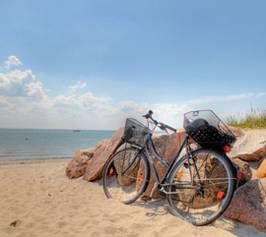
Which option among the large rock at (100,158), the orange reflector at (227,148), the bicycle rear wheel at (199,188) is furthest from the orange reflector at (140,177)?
the orange reflector at (227,148)

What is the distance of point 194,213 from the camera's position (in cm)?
302

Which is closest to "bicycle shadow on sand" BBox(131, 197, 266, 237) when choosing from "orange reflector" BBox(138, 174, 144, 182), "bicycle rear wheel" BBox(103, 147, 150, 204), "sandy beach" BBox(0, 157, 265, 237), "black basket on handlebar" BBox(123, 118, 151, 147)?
"sandy beach" BBox(0, 157, 265, 237)

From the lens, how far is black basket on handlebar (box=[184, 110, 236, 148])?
273cm

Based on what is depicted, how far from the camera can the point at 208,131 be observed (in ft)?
8.98

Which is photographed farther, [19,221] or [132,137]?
[132,137]

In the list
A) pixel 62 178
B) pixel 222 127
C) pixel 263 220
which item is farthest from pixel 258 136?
pixel 62 178

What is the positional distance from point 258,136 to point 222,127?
187 cm

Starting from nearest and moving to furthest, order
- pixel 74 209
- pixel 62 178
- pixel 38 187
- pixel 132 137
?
pixel 74 209, pixel 132 137, pixel 38 187, pixel 62 178

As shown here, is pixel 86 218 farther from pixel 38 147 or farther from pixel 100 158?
pixel 38 147

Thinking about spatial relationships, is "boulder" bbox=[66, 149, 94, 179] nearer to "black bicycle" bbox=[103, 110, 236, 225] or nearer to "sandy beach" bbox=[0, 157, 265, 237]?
"sandy beach" bbox=[0, 157, 265, 237]

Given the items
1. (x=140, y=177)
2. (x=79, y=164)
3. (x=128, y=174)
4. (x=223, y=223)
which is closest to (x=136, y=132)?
(x=140, y=177)

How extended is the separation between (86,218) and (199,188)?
1.65m

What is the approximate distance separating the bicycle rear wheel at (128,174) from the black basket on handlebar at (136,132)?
0.51 ft

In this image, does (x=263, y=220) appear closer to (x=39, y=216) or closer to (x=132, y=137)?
(x=132, y=137)
